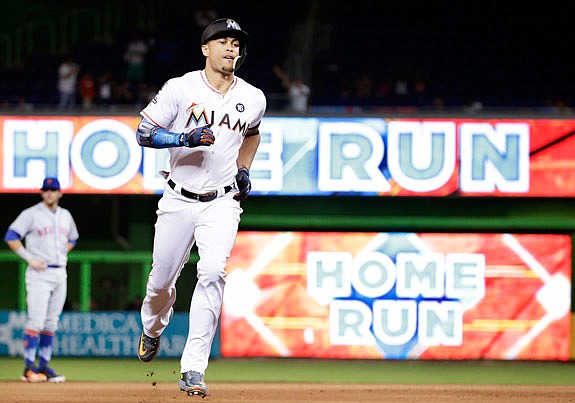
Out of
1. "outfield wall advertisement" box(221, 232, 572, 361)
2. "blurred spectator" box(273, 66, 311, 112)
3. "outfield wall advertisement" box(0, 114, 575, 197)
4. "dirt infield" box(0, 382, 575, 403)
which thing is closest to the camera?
"dirt infield" box(0, 382, 575, 403)

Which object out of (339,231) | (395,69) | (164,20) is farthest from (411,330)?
(164,20)

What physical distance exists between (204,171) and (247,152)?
1.66 feet

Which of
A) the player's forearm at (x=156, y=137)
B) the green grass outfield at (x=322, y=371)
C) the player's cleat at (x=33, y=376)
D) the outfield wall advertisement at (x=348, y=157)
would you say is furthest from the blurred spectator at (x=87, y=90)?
the player's forearm at (x=156, y=137)

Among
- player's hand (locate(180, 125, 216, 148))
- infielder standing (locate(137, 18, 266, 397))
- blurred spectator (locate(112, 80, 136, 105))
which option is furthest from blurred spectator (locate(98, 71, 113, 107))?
player's hand (locate(180, 125, 216, 148))

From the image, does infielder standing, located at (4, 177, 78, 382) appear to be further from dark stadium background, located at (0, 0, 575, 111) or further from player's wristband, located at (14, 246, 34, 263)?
dark stadium background, located at (0, 0, 575, 111)

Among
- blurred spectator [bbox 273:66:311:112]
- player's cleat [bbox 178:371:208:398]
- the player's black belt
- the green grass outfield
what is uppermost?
blurred spectator [bbox 273:66:311:112]

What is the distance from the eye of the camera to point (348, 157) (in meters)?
13.2

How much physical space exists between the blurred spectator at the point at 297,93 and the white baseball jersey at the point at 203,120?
7127 mm

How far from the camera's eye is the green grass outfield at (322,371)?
12.0 metres

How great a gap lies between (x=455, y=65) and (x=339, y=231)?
6676 millimetres

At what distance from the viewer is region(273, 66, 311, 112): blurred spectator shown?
15284 millimetres

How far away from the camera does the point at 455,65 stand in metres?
19.5

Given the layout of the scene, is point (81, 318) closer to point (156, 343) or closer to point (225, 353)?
point (225, 353)

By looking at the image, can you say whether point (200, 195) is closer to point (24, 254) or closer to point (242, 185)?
point (242, 185)
